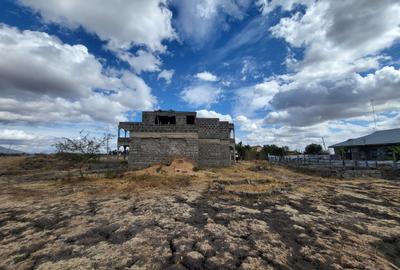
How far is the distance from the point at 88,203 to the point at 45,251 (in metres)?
3.77

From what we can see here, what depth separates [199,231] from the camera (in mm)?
5086

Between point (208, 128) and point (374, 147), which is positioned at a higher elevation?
point (208, 128)

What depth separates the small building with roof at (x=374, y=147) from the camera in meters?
22.8

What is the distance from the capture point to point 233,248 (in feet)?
13.8

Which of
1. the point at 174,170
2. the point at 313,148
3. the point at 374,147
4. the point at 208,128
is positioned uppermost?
the point at 208,128

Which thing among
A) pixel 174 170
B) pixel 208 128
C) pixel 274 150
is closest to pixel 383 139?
pixel 208 128

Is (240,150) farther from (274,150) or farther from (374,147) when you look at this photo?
(374,147)

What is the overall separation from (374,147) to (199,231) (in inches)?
1125

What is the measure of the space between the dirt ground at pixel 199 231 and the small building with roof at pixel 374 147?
1795cm

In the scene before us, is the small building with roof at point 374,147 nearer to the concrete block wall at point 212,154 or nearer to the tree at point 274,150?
the concrete block wall at point 212,154

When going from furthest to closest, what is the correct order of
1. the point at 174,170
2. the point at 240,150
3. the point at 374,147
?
the point at 240,150, the point at 374,147, the point at 174,170

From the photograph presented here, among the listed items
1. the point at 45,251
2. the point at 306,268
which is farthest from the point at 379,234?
the point at 45,251

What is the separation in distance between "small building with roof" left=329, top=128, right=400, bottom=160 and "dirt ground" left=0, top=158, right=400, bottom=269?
17.9 m

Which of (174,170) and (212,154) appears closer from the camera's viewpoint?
(174,170)
